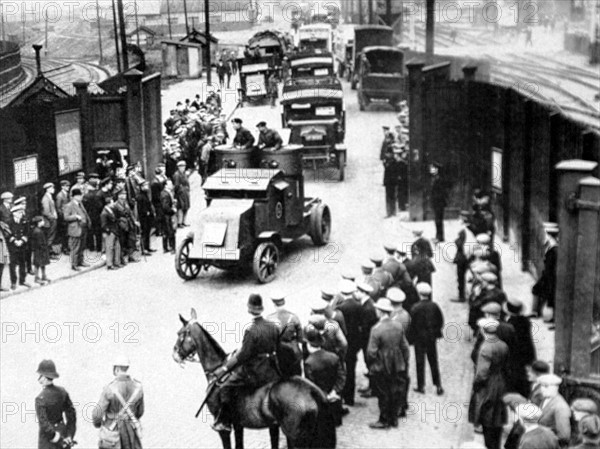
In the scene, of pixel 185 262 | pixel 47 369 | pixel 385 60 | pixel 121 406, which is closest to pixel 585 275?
pixel 121 406

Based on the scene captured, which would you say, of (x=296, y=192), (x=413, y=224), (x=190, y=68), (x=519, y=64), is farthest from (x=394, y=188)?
(x=190, y=68)

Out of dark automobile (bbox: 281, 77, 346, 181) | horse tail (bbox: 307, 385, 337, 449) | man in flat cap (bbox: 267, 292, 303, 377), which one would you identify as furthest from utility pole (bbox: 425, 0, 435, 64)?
horse tail (bbox: 307, 385, 337, 449)

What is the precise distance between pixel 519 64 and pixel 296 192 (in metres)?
25.6

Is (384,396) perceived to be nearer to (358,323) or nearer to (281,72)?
(358,323)

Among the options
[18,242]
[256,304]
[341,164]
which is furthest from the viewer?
[341,164]

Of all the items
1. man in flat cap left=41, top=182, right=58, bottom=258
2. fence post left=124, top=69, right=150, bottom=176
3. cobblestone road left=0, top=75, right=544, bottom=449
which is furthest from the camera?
fence post left=124, top=69, right=150, bottom=176

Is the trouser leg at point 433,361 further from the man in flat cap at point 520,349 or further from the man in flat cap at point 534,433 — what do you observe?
the man in flat cap at point 534,433

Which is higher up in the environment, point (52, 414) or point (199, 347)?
point (199, 347)

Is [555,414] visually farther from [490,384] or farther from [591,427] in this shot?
[490,384]

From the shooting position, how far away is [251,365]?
338 inches

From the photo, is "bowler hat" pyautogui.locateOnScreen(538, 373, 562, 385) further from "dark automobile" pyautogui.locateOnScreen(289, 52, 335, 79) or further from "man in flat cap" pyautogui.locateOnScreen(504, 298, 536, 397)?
"dark automobile" pyautogui.locateOnScreen(289, 52, 335, 79)

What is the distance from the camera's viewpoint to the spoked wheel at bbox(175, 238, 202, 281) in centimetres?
1512

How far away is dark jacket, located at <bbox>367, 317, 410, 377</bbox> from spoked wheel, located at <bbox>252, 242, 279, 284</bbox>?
538cm

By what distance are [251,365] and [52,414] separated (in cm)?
197
